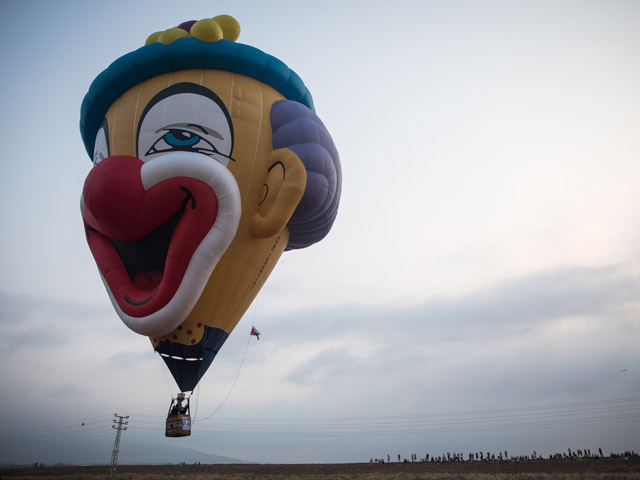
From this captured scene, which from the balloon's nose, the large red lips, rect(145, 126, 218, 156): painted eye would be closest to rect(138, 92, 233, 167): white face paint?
rect(145, 126, 218, 156): painted eye

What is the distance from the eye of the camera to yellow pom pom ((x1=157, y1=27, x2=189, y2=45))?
11133 mm

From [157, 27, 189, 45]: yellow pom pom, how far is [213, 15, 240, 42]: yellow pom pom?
949 millimetres

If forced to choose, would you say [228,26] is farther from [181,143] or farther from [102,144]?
[102,144]

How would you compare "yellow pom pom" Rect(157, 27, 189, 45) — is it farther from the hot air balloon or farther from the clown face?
the clown face

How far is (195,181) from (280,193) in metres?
1.86

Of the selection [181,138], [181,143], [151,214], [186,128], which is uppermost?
[186,128]

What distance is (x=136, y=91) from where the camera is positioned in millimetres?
11164

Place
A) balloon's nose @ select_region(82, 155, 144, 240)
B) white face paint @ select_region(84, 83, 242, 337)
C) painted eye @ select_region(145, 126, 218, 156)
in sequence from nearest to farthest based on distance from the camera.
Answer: balloon's nose @ select_region(82, 155, 144, 240), white face paint @ select_region(84, 83, 242, 337), painted eye @ select_region(145, 126, 218, 156)

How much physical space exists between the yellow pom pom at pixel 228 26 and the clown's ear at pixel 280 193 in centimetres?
356

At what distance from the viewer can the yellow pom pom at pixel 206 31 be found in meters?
11.0

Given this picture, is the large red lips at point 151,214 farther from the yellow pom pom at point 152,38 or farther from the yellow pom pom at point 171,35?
the yellow pom pom at point 152,38

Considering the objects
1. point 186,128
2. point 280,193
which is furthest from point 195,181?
A: point 280,193

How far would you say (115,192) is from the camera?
9391mm

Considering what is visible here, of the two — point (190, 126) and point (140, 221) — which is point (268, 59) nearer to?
point (190, 126)
